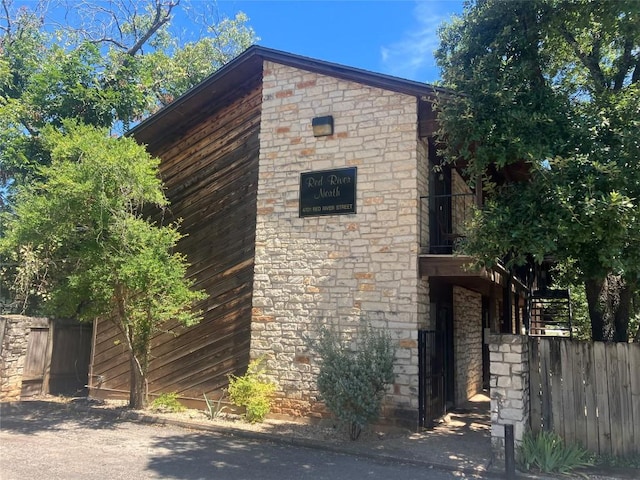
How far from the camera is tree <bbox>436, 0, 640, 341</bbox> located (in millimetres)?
5840

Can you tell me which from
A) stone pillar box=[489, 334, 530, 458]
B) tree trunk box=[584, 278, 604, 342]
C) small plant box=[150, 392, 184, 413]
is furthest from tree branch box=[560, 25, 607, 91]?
small plant box=[150, 392, 184, 413]

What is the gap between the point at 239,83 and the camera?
10.6 m

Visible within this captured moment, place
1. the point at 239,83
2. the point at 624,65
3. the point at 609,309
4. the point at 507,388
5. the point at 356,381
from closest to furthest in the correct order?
the point at 507,388 < the point at 356,381 < the point at 624,65 < the point at 609,309 < the point at 239,83

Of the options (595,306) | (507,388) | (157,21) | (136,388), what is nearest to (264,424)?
(136,388)

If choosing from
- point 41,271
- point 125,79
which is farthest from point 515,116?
point 125,79

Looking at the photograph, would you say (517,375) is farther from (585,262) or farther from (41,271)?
(41,271)

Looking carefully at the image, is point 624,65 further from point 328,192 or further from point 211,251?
point 211,251

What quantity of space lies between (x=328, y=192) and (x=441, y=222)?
2550mm

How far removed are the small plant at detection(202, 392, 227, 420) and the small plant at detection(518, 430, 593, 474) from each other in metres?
5.25

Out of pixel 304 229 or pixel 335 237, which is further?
pixel 304 229

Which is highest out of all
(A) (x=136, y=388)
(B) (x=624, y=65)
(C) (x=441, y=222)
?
(B) (x=624, y=65)

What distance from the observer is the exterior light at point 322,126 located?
363 inches

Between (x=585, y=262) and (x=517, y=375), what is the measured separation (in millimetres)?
1727

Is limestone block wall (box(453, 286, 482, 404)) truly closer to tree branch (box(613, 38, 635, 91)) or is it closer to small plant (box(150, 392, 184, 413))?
tree branch (box(613, 38, 635, 91))
